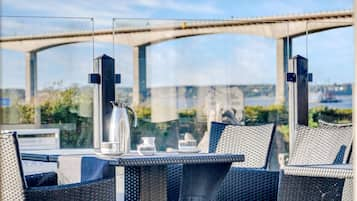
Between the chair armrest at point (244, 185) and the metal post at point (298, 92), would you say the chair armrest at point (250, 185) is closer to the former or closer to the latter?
the chair armrest at point (244, 185)

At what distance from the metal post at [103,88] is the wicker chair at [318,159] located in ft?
8.79

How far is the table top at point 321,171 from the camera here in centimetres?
306

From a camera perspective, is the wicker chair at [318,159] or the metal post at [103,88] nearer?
the wicker chair at [318,159]

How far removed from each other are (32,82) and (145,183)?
12.1 ft

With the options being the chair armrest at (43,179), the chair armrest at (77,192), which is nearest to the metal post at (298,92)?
the chair armrest at (43,179)

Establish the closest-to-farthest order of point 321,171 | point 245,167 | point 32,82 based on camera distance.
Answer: point 321,171
point 245,167
point 32,82

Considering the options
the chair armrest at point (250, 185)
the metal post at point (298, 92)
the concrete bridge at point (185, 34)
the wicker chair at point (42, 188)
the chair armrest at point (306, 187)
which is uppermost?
the concrete bridge at point (185, 34)

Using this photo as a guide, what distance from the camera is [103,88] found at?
21.2 ft

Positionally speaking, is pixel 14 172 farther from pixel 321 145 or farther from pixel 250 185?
pixel 321 145

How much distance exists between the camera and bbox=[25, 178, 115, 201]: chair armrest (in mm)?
2879

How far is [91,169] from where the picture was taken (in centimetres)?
324

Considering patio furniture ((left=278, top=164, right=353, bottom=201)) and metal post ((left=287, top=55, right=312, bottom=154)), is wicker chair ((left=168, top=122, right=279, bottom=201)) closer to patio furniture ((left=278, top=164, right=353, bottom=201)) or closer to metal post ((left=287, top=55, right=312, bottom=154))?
patio furniture ((left=278, top=164, right=353, bottom=201))

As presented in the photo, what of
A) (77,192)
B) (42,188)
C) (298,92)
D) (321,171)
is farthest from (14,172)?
(298,92)

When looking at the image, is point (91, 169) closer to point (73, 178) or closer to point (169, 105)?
point (73, 178)
